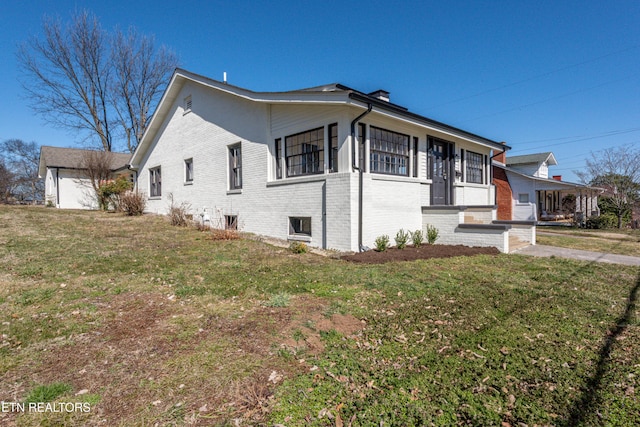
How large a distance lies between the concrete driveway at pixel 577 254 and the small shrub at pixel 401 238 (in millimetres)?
2981

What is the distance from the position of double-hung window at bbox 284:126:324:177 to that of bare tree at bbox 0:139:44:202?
41.9 meters

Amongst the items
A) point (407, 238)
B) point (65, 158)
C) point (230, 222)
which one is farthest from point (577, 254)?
point (65, 158)

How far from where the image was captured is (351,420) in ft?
7.09

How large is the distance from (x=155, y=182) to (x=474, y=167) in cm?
1651

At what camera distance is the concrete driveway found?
767 cm

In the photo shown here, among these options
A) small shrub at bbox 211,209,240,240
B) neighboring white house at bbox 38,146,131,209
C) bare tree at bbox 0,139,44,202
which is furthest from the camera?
bare tree at bbox 0,139,44,202

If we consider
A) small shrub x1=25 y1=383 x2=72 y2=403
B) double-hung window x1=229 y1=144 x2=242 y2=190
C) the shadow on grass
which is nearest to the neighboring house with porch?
double-hung window x1=229 y1=144 x2=242 y2=190

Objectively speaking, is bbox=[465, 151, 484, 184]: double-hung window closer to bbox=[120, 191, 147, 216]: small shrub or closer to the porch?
the porch

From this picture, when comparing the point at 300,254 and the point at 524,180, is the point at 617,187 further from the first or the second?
the point at 300,254

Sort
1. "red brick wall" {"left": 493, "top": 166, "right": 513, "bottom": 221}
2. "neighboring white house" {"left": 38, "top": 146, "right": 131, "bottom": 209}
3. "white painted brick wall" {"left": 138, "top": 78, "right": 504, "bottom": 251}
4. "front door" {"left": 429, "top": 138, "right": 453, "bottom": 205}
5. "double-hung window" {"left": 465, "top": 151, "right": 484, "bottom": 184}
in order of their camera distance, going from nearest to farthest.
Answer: "white painted brick wall" {"left": 138, "top": 78, "right": 504, "bottom": 251}
"front door" {"left": 429, "top": 138, "right": 453, "bottom": 205}
"double-hung window" {"left": 465, "top": 151, "right": 484, "bottom": 184}
"red brick wall" {"left": 493, "top": 166, "right": 513, "bottom": 221}
"neighboring white house" {"left": 38, "top": 146, "right": 131, "bottom": 209}

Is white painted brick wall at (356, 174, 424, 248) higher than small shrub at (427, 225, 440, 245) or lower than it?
higher

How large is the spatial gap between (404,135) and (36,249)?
32.7 feet

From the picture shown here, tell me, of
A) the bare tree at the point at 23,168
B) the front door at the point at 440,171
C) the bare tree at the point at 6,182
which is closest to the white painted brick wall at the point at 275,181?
the front door at the point at 440,171

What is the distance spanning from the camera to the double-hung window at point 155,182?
1733 cm
